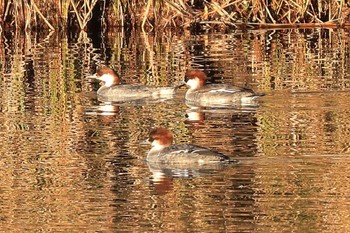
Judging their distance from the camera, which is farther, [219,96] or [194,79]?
[194,79]

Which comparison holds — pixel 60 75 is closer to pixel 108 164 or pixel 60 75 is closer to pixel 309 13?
pixel 108 164

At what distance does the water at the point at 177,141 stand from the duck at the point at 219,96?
7.5 inches

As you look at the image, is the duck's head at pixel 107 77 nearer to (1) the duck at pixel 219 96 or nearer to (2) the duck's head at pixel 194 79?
(2) the duck's head at pixel 194 79

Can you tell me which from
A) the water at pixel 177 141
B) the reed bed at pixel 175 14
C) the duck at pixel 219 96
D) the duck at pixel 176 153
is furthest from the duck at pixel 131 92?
the reed bed at pixel 175 14

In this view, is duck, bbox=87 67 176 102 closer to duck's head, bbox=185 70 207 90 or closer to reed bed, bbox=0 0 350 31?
duck's head, bbox=185 70 207 90

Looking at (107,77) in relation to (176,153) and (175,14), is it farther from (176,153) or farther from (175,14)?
(175,14)

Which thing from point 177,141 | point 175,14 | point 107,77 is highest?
point 175,14

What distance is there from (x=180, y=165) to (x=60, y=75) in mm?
7631

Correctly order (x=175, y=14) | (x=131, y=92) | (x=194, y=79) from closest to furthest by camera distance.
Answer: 1. (x=131, y=92)
2. (x=194, y=79)
3. (x=175, y=14)

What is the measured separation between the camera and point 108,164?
11.3m

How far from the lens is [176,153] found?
11117mm

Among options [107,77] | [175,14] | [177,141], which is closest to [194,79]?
[107,77]

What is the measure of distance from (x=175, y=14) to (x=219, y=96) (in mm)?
10690

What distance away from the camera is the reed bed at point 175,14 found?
2566 centimetres
